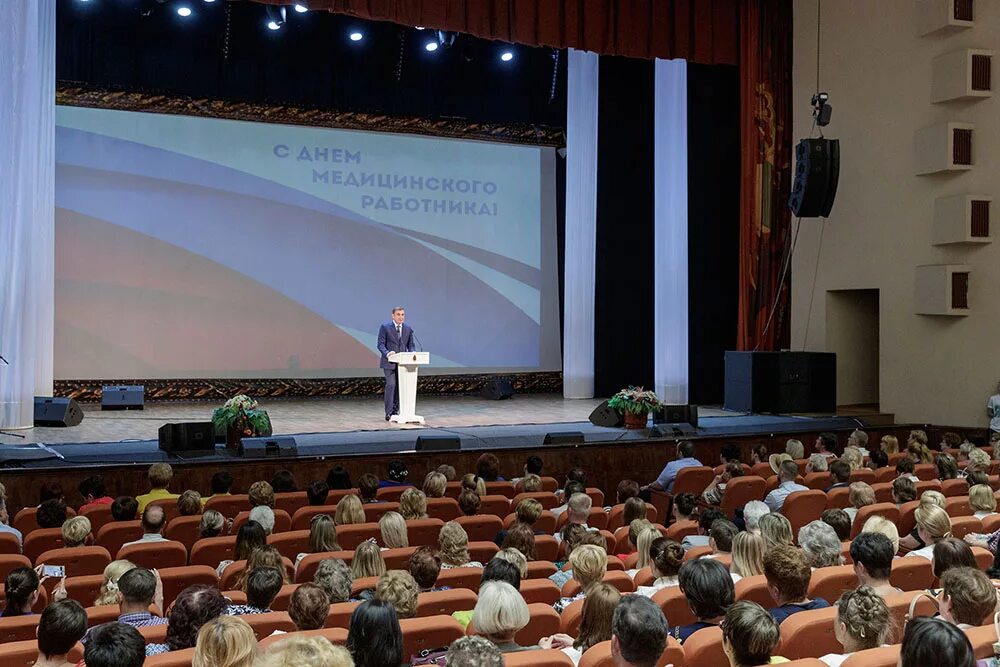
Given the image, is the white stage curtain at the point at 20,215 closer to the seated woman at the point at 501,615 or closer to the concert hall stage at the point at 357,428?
the concert hall stage at the point at 357,428

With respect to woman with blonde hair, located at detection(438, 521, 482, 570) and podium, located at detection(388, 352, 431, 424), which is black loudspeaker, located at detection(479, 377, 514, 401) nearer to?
podium, located at detection(388, 352, 431, 424)

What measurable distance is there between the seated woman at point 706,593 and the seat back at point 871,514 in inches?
94.8

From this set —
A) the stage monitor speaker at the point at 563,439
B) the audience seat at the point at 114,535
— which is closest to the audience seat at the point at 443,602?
the audience seat at the point at 114,535

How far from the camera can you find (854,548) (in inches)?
149

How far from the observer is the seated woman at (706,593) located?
331 cm

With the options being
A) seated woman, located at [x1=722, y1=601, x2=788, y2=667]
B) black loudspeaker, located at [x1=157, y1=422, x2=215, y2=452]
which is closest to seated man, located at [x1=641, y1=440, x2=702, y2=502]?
black loudspeaker, located at [x1=157, y1=422, x2=215, y2=452]

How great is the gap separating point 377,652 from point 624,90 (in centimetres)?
1377

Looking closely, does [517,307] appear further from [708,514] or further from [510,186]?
[708,514]

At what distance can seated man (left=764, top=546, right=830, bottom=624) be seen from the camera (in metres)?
3.48

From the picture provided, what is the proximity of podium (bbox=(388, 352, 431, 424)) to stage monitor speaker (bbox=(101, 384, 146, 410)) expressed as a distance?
3628 mm

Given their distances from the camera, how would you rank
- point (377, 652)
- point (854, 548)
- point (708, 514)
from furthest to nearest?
point (708, 514), point (854, 548), point (377, 652)

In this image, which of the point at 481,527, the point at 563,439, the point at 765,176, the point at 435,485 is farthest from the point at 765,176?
the point at 481,527

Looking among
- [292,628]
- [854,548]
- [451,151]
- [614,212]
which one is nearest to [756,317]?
[614,212]

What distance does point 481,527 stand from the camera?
18.3 ft
